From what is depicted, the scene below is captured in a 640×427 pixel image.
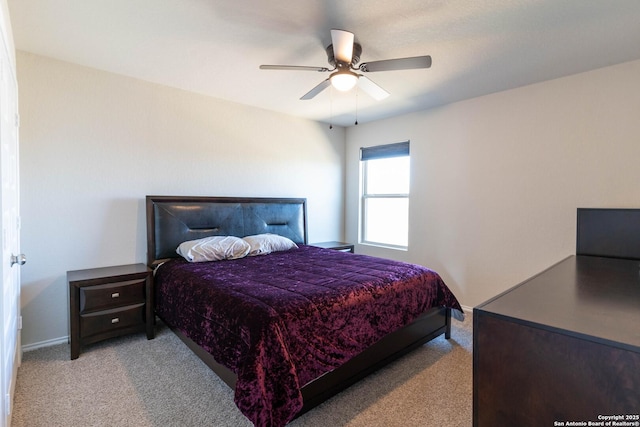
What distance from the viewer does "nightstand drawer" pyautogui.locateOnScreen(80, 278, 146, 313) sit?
2.54 meters

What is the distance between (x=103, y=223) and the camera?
2998 millimetres

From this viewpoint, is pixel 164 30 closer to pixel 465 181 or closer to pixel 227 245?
pixel 227 245

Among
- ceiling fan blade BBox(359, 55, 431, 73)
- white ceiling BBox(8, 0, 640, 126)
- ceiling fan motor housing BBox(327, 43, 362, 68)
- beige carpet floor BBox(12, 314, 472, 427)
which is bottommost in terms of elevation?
beige carpet floor BBox(12, 314, 472, 427)

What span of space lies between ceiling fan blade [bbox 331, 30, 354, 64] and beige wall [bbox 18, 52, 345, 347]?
2.10 m

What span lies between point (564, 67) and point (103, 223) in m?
4.57

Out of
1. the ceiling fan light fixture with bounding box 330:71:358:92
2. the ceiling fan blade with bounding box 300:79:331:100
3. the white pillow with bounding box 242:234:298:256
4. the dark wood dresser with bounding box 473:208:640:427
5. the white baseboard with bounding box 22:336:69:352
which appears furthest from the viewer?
the white pillow with bounding box 242:234:298:256

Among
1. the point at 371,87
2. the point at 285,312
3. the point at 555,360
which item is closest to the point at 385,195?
the point at 371,87

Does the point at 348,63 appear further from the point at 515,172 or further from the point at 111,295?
the point at 111,295

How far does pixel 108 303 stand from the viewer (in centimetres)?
266

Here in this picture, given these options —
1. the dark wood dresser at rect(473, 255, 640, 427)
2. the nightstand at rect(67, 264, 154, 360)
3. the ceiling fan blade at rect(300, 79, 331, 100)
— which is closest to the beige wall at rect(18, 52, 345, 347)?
the nightstand at rect(67, 264, 154, 360)

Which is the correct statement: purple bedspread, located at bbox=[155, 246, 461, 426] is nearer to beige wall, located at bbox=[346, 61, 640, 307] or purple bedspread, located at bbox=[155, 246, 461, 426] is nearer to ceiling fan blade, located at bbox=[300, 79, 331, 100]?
beige wall, located at bbox=[346, 61, 640, 307]

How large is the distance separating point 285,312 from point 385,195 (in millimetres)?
3259

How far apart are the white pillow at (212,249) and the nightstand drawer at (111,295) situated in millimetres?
463

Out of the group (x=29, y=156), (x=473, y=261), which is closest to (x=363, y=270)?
(x=473, y=261)
